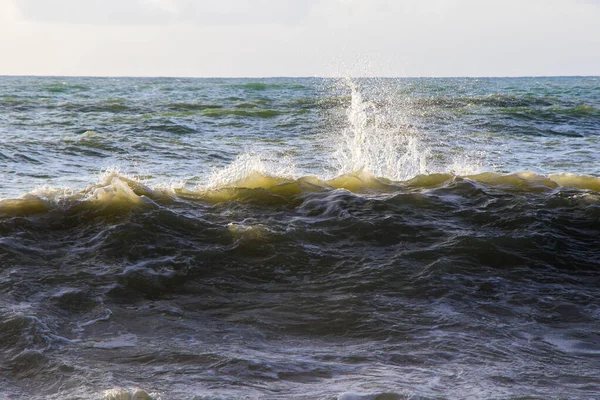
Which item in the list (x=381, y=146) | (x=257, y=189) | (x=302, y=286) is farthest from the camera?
(x=381, y=146)

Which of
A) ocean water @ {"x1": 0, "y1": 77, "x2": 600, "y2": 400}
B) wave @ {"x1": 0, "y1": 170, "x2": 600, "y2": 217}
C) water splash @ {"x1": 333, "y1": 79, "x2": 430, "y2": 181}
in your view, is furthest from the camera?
water splash @ {"x1": 333, "y1": 79, "x2": 430, "y2": 181}

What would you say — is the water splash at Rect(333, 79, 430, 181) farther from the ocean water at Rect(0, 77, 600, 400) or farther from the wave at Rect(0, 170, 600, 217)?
the wave at Rect(0, 170, 600, 217)

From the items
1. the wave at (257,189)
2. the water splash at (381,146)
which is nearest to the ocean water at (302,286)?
the wave at (257,189)

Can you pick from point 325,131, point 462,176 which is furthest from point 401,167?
point 325,131

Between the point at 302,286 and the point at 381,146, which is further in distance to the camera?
the point at 381,146

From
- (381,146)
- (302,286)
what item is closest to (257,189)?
(302,286)

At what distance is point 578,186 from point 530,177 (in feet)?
1.65

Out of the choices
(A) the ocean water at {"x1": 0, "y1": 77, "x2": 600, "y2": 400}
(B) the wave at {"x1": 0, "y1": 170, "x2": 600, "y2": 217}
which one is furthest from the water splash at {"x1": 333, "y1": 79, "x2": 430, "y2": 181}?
(B) the wave at {"x1": 0, "y1": 170, "x2": 600, "y2": 217}

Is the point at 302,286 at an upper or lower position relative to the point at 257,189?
lower

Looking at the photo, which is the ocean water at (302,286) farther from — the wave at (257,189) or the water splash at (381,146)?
the water splash at (381,146)

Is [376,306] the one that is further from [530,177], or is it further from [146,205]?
[530,177]

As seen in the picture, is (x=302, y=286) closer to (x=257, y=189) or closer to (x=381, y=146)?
(x=257, y=189)

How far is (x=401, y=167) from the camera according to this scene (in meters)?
9.34

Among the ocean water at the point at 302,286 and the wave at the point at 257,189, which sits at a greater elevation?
the wave at the point at 257,189
